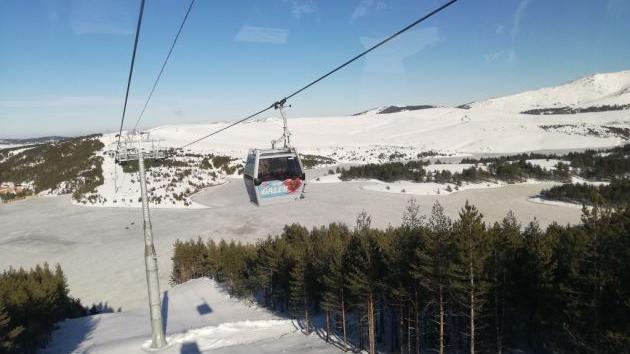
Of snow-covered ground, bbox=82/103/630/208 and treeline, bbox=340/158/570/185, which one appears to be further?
snow-covered ground, bbox=82/103/630/208

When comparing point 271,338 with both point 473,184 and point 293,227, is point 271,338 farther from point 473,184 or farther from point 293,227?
point 473,184

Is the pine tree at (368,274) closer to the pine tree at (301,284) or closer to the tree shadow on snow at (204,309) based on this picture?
the pine tree at (301,284)

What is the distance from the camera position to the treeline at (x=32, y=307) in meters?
18.5

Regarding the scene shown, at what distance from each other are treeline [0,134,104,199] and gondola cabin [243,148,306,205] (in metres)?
45.6

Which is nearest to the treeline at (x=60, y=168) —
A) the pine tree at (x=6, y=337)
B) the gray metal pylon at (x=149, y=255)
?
the pine tree at (x=6, y=337)

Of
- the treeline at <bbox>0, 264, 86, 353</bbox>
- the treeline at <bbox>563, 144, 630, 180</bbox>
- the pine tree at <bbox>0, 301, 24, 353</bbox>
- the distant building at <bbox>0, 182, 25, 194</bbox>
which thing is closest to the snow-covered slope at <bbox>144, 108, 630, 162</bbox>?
the treeline at <bbox>563, 144, 630, 180</bbox>

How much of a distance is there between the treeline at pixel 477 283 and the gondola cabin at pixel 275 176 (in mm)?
6023

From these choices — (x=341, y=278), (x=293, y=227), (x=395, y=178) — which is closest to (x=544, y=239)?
(x=341, y=278)

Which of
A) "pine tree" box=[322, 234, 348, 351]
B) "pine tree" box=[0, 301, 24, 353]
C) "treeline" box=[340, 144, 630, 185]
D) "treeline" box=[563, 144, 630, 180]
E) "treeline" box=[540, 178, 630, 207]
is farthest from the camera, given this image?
"treeline" box=[340, 144, 630, 185]

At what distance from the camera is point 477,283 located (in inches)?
648

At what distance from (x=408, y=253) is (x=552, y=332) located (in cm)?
636

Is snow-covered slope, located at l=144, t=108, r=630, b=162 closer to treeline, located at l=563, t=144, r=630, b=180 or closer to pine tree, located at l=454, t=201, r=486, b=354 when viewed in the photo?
treeline, located at l=563, t=144, r=630, b=180

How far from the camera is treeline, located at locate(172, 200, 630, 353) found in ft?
44.7

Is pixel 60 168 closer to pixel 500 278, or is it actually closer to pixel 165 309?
pixel 165 309
